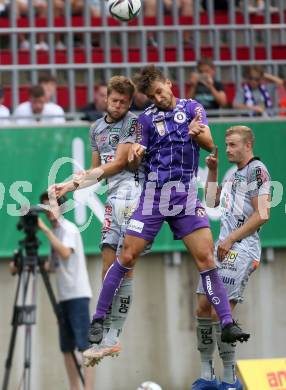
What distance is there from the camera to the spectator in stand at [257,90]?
58.0 ft

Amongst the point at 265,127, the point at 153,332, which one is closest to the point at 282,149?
the point at 265,127

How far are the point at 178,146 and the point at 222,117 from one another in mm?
4540

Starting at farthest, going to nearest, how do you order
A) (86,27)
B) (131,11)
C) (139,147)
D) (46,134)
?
(86,27)
(46,134)
(131,11)
(139,147)

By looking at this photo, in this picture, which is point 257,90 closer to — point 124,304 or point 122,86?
point 122,86

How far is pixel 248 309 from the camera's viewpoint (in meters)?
17.2

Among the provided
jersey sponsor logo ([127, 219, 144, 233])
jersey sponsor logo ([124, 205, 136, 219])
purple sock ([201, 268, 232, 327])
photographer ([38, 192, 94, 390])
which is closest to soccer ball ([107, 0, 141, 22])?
jersey sponsor logo ([124, 205, 136, 219])

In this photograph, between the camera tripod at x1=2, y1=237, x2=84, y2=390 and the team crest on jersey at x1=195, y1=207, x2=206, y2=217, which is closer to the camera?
the team crest on jersey at x1=195, y1=207, x2=206, y2=217

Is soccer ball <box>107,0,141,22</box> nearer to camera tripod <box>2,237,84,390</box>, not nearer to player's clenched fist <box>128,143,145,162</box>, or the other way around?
player's clenched fist <box>128,143,145,162</box>

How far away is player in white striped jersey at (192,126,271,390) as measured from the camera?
1352cm

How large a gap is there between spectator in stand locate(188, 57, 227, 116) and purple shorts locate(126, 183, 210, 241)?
4.66 m

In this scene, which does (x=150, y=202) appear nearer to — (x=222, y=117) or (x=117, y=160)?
(x=117, y=160)

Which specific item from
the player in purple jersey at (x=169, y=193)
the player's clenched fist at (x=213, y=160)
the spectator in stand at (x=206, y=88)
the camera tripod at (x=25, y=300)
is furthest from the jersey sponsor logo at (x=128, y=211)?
the spectator in stand at (x=206, y=88)

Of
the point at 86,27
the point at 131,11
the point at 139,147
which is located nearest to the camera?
the point at 139,147

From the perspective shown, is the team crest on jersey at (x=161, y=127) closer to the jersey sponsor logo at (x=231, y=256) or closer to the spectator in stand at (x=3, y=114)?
the jersey sponsor logo at (x=231, y=256)
